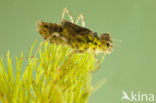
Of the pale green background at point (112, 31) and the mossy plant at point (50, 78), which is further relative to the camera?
the pale green background at point (112, 31)

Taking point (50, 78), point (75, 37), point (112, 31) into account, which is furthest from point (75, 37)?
point (112, 31)

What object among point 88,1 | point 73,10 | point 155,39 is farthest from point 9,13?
point 155,39

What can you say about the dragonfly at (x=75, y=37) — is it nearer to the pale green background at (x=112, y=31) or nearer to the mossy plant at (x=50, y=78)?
the mossy plant at (x=50, y=78)

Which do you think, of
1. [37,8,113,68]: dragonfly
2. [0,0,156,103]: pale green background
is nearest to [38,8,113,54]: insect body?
[37,8,113,68]: dragonfly

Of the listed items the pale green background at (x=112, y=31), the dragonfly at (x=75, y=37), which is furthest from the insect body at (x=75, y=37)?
the pale green background at (x=112, y=31)

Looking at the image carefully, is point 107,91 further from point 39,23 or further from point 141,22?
point 39,23

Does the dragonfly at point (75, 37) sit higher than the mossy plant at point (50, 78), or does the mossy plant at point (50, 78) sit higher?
the dragonfly at point (75, 37)
